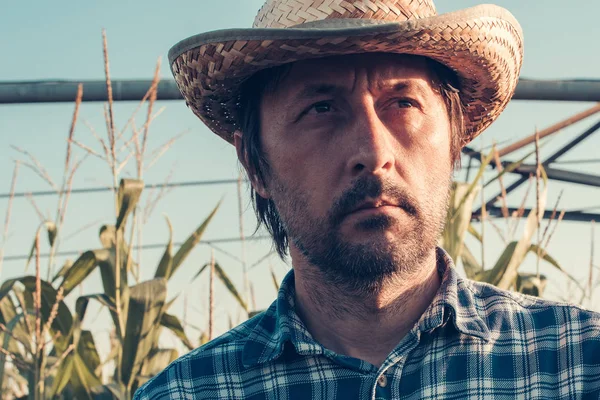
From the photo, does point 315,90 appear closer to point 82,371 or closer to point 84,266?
point 84,266

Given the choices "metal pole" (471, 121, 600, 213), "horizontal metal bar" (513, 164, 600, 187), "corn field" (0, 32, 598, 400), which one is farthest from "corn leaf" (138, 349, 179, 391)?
"horizontal metal bar" (513, 164, 600, 187)

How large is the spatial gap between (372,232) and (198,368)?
0.47 m

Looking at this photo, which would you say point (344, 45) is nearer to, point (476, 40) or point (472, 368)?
point (476, 40)

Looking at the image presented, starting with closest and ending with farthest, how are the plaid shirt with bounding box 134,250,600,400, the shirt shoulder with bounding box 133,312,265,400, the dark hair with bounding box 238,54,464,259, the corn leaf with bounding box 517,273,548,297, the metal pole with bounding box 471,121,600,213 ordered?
the plaid shirt with bounding box 134,250,600,400 < the shirt shoulder with bounding box 133,312,265,400 < the dark hair with bounding box 238,54,464,259 < the corn leaf with bounding box 517,273,548,297 < the metal pole with bounding box 471,121,600,213

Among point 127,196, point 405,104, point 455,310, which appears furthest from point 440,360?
point 127,196

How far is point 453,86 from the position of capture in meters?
2.22

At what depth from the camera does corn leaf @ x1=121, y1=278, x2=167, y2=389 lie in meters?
3.21

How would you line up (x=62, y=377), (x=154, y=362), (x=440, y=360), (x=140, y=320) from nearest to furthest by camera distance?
(x=440, y=360) < (x=62, y=377) < (x=140, y=320) < (x=154, y=362)

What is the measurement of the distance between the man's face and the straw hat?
7cm

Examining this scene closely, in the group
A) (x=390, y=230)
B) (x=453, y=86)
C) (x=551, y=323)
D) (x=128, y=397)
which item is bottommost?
(x=128, y=397)

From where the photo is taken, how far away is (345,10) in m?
2.03

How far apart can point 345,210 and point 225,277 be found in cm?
159

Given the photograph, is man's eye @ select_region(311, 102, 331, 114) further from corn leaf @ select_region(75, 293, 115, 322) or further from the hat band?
corn leaf @ select_region(75, 293, 115, 322)

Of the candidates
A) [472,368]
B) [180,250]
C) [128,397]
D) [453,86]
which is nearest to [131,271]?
[180,250]
